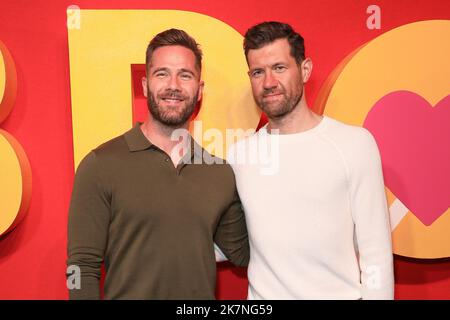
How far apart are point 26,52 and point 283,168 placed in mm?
1360

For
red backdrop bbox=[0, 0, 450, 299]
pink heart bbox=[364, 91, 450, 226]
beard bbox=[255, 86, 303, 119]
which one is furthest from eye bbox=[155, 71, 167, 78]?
pink heart bbox=[364, 91, 450, 226]

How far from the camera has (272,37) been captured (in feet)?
5.80

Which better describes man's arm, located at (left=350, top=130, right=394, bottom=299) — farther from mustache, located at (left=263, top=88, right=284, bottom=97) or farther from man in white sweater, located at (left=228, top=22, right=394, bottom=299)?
mustache, located at (left=263, top=88, right=284, bottom=97)

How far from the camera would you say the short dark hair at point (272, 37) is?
177 cm

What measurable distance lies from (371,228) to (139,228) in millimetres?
892

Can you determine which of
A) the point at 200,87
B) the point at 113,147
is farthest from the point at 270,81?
the point at 113,147

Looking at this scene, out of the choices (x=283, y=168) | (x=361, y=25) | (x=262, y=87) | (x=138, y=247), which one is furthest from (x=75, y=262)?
(x=361, y=25)

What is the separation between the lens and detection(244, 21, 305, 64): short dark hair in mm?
1771

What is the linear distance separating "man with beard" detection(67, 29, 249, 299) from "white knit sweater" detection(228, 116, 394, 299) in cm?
22

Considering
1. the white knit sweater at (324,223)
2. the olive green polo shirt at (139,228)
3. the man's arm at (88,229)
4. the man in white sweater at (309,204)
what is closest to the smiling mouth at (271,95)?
the man in white sweater at (309,204)

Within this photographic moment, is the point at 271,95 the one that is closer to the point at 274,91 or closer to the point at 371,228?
the point at 274,91

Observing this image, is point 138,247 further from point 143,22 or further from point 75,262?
point 143,22

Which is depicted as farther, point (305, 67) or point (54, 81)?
point (54, 81)

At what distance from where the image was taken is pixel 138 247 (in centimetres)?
164
